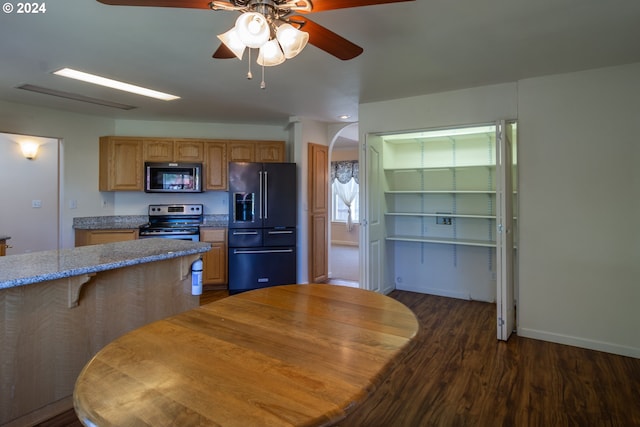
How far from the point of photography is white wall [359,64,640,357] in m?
2.82

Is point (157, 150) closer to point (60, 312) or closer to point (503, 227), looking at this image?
point (60, 312)

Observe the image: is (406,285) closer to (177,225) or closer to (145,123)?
(177,225)

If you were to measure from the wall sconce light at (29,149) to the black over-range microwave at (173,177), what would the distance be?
2.28 meters

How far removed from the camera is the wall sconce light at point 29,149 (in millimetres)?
5255

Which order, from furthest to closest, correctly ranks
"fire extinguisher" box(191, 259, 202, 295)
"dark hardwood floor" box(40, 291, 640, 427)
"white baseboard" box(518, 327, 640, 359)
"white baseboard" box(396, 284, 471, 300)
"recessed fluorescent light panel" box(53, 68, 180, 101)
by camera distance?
"white baseboard" box(396, 284, 471, 300) < "recessed fluorescent light panel" box(53, 68, 180, 101) < "white baseboard" box(518, 327, 640, 359) < "fire extinguisher" box(191, 259, 202, 295) < "dark hardwood floor" box(40, 291, 640, 427)

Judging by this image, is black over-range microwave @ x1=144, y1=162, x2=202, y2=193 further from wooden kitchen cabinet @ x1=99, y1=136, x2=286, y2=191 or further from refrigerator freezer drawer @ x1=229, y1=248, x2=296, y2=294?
refrigerator freezer drawer @ x1=229, y1=248, x2=296, y2=294

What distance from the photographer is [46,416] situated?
1.93 metres

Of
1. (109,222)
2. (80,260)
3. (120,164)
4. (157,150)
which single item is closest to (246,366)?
(80,260)

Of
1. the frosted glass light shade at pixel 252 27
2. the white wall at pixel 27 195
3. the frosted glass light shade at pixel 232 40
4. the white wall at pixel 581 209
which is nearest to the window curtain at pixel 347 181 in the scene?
the white wall at pixel 581 209

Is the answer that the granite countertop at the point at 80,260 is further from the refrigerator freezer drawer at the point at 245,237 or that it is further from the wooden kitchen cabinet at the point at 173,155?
the wooden kitchen cabinet at the point at 173,155

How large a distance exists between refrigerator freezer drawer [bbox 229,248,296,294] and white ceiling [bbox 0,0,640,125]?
6.40 ft

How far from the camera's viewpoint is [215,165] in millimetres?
4871

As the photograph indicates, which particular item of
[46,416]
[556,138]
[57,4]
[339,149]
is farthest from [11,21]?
[339,149]

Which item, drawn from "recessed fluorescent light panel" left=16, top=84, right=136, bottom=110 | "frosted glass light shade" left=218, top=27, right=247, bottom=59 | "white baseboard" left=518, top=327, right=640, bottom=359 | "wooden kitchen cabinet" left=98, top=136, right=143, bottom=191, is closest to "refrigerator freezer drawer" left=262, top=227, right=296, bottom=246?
"wooden kitchen cabinet" left=98, top=136, right=143, bottom=191
